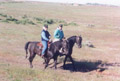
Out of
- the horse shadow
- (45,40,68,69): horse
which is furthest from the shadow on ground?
(45,40,68,69): horse

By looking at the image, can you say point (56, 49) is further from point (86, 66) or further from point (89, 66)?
point (89, 66)

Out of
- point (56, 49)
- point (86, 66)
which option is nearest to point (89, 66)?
point (86, 66)

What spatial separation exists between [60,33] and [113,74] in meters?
3.97

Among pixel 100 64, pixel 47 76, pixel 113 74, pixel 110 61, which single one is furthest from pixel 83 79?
pixel 110 61

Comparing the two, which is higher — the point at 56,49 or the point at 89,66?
the point at 56,49

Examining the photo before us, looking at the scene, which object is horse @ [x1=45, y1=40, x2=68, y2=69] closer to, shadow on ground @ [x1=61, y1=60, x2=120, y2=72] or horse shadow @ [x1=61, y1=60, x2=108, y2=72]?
horse shadow @ [x1=61, y1=60, x2=108, y2=72]

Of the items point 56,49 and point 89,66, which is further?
point 89,66

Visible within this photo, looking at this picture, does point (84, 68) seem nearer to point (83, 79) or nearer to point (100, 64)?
point (100, 64)

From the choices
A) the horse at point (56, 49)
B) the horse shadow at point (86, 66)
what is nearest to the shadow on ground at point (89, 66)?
the horse shadow at point (86, 66)

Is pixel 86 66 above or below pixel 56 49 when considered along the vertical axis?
below

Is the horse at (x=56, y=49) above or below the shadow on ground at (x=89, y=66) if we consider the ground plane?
above

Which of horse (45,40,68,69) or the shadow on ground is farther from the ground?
horse (45,40,68,69)

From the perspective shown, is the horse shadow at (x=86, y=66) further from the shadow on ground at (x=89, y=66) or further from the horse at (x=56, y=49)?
the horse at (x=56, y=49)

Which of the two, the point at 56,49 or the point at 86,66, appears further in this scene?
the point at 86,66
